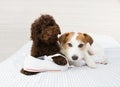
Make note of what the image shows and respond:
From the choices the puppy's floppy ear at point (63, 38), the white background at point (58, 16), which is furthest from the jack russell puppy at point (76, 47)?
the white background at point (58, 16)

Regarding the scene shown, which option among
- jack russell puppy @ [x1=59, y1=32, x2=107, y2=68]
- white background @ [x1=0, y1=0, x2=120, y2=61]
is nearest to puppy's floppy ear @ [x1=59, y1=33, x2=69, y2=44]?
jack russell puppy @ [x1=59, y1=32, x2=107, y2=68]

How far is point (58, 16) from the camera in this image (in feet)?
8.29

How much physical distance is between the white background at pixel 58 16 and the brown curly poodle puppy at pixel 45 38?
4.18 ft

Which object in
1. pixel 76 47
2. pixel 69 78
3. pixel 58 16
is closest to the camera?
pixel 69 78

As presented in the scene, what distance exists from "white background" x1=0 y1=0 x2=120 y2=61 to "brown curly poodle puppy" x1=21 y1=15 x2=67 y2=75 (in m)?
1.27

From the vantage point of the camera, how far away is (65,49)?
4.10 ft

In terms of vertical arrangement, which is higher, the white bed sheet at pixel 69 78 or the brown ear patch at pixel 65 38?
the brown ear patch at pixel 65 38

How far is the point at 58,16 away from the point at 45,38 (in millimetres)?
1360

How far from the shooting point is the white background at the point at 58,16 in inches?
98.7

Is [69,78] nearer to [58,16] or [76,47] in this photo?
[76,47]

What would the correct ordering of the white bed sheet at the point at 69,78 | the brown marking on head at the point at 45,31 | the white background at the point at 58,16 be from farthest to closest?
the white background at the point at 58,16 → the brown marking on head at the point at 45,31 → the white bed sheet at the point at 69,78

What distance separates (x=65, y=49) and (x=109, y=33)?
4.59ft

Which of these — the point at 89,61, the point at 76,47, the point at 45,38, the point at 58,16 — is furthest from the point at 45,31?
the point at 58,16

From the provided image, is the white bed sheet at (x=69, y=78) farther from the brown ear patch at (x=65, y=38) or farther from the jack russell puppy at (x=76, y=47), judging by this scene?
the brown ear patch at (x=65, y=38)
